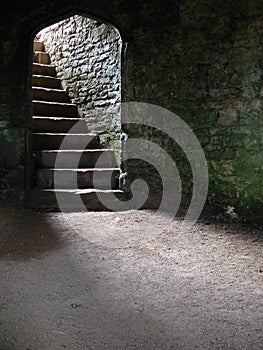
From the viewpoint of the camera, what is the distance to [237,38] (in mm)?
3105

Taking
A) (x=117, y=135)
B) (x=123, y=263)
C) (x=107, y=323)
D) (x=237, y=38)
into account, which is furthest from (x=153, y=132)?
(x=107, y=323)

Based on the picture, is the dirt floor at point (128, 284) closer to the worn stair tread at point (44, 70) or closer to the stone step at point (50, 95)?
the stone step at point (50, 95)

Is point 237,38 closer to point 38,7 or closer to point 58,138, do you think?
point 38,7

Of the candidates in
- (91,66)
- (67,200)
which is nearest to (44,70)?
(91,66)

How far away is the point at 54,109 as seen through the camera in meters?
4.89

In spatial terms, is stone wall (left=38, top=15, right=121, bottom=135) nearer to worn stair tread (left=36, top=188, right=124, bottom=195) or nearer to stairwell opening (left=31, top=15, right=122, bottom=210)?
stairwell opening (left=31, top=15, right=122, bottom=210)

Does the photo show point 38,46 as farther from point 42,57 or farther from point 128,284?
point 128,284

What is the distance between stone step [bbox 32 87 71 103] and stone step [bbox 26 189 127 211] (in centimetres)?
179

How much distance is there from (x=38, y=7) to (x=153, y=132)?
184 centimetres

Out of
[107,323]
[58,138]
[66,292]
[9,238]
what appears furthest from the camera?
[58,138]

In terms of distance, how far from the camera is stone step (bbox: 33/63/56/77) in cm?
537

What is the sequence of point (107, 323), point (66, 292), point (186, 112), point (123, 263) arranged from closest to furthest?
point (107, 323)
point (66, 292)
point (123, 263)
point (186, 112)

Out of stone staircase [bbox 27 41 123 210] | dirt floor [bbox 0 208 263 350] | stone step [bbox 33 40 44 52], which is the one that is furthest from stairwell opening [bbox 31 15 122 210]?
dirt floor [bbox 0 208 263 350]

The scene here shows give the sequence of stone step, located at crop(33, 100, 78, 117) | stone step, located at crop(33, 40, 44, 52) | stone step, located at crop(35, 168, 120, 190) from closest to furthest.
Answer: stone step, located at crop(35, 168, 120, 190) → stone step, located at crop(33, 100, 78, 117) → stone step, located at crop(33, 40, 44, 52)
